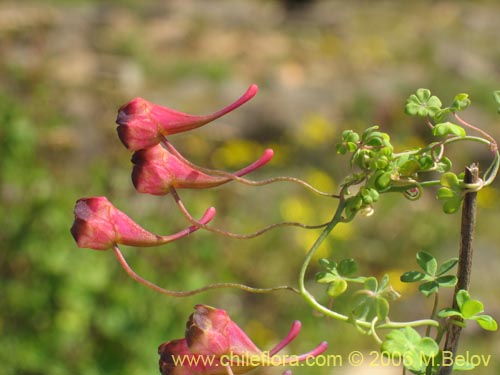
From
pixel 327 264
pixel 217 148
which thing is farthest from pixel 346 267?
pixel 217 148

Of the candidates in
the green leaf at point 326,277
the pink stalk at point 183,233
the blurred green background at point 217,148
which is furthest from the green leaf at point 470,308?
the blurred green background at point 217,148

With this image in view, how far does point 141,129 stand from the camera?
69 cm

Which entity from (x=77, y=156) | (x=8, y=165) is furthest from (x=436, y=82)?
(x=8, y=165)

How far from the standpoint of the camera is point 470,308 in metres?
0.69

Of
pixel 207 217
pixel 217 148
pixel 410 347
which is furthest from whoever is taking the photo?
pixel 217 148

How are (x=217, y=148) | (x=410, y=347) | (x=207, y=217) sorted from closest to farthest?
(x=410, y=347) → (x=207, y=217) → (x=217, y=148)

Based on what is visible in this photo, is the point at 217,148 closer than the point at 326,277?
No

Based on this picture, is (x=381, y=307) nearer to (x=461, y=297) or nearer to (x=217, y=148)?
(x=461, y=297)

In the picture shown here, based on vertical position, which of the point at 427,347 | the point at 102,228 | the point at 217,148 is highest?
the point at 217,148

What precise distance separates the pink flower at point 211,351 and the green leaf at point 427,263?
5.2 inches

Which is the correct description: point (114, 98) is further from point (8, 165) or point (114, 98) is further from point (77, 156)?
point (77, 156)

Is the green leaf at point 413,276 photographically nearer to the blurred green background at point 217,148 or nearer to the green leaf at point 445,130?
the green leaf at point 445,130

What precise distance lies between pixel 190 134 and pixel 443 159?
345 cm

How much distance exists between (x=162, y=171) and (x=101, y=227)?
69mm
